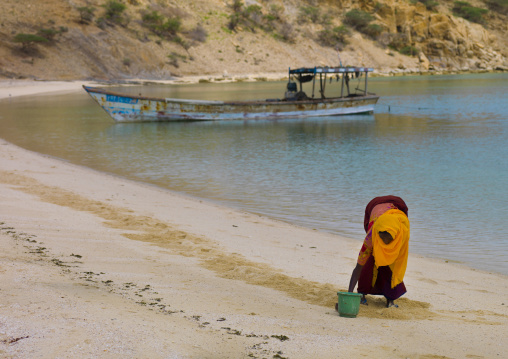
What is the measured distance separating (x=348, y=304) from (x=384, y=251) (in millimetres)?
482

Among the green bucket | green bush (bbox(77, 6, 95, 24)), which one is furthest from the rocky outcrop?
the green bucket

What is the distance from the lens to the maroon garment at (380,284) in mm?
4523

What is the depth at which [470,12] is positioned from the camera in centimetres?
9469

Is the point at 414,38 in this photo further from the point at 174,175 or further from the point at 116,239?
the point at 116,239

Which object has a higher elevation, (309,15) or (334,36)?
(309,15)

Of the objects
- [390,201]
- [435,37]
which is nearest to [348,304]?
[390,201]

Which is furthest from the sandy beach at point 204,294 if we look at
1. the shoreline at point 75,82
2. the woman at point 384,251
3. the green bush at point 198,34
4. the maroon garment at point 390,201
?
the green bush at point 198,34

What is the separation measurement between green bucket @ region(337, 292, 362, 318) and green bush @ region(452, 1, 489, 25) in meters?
101

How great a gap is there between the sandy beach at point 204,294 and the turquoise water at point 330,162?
1387 mm

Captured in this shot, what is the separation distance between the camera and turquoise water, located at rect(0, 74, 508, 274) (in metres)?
8.61

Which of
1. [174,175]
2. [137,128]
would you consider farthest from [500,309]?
[137,128]

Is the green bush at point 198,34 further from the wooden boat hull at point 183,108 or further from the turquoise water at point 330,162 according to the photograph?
the wooden boat hull at point 183,108

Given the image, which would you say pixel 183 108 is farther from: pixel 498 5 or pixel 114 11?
pixel 498 5

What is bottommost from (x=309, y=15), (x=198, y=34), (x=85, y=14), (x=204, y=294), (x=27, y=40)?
(x=204, y=294)
